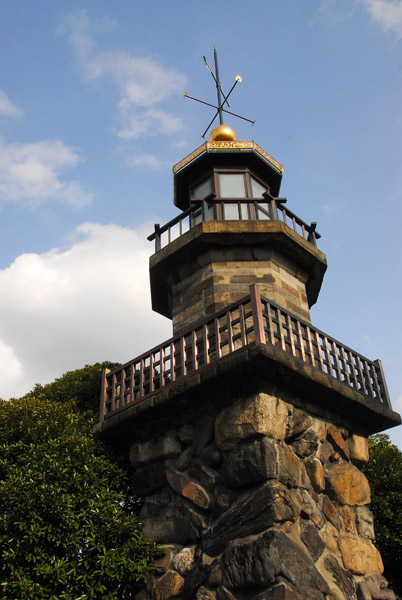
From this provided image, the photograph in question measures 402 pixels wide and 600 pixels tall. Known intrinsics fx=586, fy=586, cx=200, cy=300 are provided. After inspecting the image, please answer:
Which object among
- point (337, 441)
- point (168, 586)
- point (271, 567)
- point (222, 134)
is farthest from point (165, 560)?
point (222, 134)

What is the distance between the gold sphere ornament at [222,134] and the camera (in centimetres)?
1516

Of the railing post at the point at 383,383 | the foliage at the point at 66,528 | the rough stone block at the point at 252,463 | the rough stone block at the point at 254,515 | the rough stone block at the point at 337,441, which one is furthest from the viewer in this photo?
the railing post at the point at 383,383

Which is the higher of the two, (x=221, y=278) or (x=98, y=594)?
(x=221, y=278)

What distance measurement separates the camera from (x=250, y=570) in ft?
22.8

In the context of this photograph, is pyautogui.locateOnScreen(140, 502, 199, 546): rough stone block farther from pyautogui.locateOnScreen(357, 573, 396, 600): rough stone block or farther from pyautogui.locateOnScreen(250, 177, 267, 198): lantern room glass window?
pyautogui.locateOnScreen(250, 177, 267, 198): lantern room glass window

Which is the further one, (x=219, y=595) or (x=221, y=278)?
(x=221, y=278)

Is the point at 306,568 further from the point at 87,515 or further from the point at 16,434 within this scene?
the point at 16,434

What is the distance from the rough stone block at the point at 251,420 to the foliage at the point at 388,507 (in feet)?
20.6

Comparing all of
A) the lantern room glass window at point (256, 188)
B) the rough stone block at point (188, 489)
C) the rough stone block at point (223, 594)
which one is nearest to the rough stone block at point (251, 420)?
the rough stone block at point (188, 489)

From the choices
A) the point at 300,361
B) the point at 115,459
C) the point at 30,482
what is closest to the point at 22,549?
the point at 30,482

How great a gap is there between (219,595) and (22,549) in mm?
2691

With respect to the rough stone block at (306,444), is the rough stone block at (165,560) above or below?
below

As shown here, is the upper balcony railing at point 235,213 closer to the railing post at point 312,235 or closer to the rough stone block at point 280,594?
the railing post at point 312,235

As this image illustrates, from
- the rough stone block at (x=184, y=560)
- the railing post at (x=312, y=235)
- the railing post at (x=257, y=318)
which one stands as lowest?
the rough stone block at (x=184, y=560)
